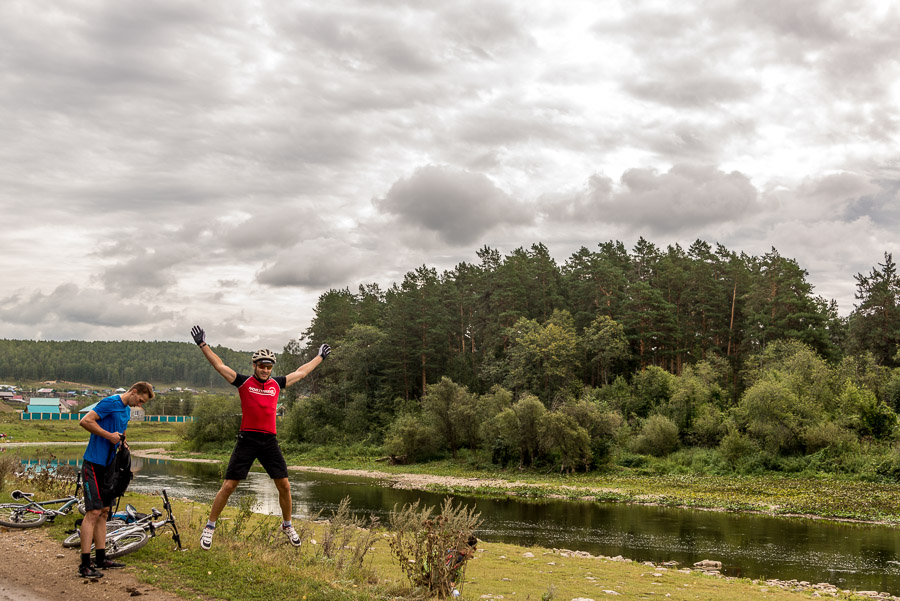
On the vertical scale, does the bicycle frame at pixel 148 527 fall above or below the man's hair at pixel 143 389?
below

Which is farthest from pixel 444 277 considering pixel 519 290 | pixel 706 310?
pixel 706 310

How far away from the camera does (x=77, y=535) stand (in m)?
10.6

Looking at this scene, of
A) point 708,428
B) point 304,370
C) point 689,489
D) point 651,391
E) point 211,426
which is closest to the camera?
point 304,370

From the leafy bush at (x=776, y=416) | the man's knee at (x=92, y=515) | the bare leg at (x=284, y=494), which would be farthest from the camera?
the leafy bush at (x=776, y=416)

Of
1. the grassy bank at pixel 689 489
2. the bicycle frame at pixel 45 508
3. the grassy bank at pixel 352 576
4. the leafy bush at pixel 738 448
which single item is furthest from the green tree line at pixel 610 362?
the bicycle frame at pixel 45 508

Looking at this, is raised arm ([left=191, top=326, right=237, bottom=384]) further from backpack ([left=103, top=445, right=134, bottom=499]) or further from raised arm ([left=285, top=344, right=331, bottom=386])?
backpack ([left=103, top=445, right=134, bottom=499])

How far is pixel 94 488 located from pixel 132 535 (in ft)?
4.25

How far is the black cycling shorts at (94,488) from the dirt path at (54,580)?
94 cm

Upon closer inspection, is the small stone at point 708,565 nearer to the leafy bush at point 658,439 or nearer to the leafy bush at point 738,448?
the leafy bush at point 738,448

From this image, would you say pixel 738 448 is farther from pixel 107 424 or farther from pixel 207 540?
pixel 107 424

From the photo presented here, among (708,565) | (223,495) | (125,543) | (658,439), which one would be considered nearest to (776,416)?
(658,439)

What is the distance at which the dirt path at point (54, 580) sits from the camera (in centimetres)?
805

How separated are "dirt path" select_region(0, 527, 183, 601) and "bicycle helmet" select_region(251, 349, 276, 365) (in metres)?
3.31

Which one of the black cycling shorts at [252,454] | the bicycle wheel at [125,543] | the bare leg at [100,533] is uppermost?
the black cycling shorts at [252,454]
